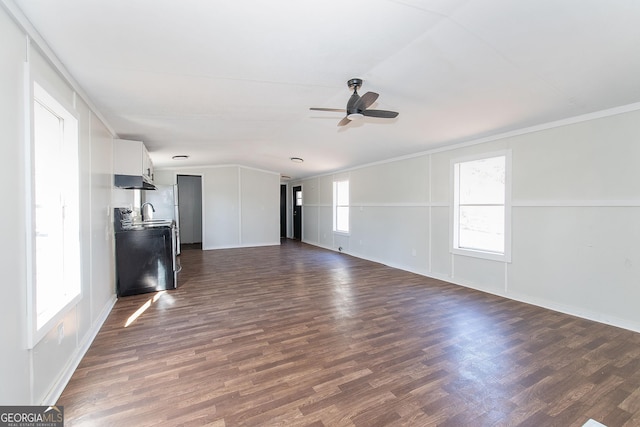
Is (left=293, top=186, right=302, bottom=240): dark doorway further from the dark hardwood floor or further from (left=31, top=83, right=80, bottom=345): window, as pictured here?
(left=31, top=83, right=80, bottom=345): window

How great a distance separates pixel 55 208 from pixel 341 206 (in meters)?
6.69

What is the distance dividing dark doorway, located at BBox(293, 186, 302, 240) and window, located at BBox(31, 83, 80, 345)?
8.47m

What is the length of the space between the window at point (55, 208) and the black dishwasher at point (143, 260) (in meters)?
1.77

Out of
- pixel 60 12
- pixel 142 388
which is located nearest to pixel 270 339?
pixel 142 388

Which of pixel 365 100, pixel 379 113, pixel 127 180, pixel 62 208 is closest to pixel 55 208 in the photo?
pixel 62 208

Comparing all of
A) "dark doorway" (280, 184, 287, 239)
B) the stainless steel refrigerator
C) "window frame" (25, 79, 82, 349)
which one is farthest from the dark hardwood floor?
"dark doorway" (280, 184, 287, 239)

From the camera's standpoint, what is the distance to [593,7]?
1.74 meters

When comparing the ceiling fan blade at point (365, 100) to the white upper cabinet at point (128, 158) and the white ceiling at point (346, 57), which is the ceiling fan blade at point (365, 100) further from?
the white upper cabinet at point (128, 158)

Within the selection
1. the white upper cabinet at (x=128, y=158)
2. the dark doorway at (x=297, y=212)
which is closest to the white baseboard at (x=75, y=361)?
the white upper cabinet at (x=128, y=158)

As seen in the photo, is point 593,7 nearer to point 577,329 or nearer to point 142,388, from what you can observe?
point 577,329

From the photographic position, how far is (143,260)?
4223 mm

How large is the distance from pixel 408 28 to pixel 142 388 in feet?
10.3

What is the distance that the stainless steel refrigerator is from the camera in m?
7.53

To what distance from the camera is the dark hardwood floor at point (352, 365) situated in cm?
177
